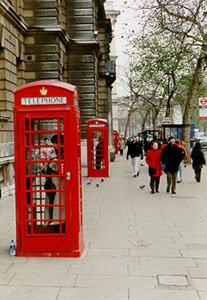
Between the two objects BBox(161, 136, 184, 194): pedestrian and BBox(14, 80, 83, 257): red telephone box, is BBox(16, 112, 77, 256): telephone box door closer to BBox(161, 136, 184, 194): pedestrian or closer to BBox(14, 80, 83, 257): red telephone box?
BBox(14, 80, 83, 257): red telephone box

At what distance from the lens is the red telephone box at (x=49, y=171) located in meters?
6.84

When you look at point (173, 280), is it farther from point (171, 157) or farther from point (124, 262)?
point (171, 157)

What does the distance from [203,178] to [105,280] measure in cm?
1522

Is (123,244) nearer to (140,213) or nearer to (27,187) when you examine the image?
(27,187)

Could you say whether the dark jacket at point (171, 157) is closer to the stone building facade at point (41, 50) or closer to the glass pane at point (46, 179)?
the stone building facade at point (41, 50)

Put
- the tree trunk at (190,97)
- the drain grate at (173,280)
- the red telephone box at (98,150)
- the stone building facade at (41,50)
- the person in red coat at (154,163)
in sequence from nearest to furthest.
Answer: the drain grate at (173,280) → the person in red coat at (154,163) → the stone building facade at (41,50) → the red telephone box at (98,150) → the tree trunk at (190,97)

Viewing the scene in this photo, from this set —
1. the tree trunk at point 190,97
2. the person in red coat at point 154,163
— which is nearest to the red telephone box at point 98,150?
the person in red coat at point 154,163

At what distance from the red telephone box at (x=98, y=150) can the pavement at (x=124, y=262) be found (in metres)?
9.26

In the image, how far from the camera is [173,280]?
597cm

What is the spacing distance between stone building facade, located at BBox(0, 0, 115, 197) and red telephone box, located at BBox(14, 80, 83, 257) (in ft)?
22.0

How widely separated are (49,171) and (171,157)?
794cm

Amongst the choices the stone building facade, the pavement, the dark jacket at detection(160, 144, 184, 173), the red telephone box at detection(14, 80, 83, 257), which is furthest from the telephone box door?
the dark jacket at detection(160, 144, 184, 173)

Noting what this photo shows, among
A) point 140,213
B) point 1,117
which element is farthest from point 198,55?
point 140,213

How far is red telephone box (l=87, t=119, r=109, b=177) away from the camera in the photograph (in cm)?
2131
